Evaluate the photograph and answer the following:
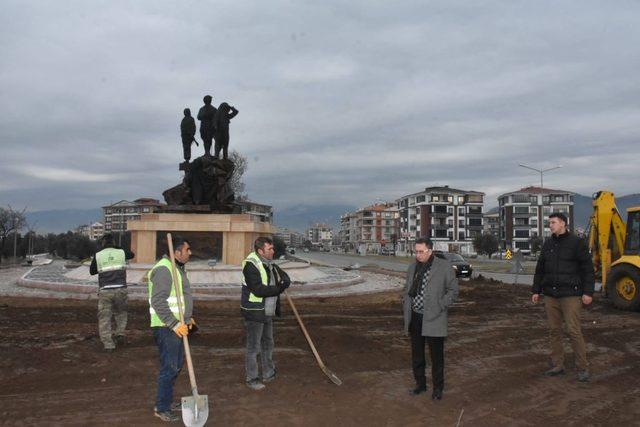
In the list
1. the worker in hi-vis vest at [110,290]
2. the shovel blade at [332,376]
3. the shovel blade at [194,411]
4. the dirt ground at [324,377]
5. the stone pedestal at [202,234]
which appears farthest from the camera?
the stone pedestal at [202,234]

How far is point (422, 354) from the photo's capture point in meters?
5.71

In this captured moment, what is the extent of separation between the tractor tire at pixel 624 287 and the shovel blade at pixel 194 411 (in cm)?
1155

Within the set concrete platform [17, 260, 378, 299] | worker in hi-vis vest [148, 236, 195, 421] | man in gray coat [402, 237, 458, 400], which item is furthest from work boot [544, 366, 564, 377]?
concrete platform [17, 260, 378, 299]

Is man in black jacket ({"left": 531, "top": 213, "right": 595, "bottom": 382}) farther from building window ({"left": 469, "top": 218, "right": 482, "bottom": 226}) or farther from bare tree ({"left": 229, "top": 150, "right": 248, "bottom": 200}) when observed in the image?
building window ({"left": 469, "top": 218, "right": 482, "bottom": 226})

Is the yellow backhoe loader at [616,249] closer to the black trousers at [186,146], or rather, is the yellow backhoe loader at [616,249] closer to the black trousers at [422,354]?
the black trousers at [422,354]

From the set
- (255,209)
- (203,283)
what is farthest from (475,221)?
(203,283)

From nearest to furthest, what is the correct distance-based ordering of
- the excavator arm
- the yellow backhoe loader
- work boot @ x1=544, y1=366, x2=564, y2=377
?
1. work boot @ x1=544, y1=366, x2=564, y2=377
2. the yellow backhoe loader
3. the excavator arm

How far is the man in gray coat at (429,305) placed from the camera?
545 cm

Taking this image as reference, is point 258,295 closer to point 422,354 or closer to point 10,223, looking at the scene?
point 422,354

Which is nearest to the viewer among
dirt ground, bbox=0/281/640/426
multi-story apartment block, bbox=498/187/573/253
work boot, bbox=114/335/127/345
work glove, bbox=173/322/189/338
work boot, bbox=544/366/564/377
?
work glove, bbox=173/322/189/338

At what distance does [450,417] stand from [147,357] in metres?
4.17

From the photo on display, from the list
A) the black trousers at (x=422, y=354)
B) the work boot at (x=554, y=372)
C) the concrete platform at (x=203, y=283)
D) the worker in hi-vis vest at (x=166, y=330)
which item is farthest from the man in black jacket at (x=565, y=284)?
the concrete platform at (x=203, y=283)

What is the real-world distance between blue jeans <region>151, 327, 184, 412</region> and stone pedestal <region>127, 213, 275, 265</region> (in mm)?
11417

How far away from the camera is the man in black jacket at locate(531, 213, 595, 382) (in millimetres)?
6145
